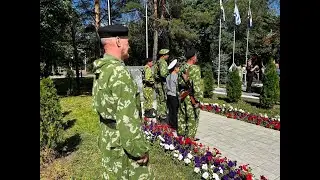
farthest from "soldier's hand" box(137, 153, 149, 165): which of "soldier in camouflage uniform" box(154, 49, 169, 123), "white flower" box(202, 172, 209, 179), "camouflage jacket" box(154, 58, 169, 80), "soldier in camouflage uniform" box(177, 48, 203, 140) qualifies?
"soldier in camouflage uniform" box(154, 49, 169, 123)

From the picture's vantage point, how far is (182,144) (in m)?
5.70

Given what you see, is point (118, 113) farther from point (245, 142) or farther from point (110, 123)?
point (245, 142)

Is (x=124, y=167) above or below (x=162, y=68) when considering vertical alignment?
below

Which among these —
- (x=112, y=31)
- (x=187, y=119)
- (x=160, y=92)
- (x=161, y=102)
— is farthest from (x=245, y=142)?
(x=112, y=31)

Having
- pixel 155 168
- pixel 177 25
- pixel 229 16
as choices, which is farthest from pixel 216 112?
pixel 229 16

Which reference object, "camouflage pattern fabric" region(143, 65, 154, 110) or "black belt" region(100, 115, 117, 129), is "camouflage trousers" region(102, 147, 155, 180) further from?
"camouflage pattern fabric" region(143, 65, 154, 110)

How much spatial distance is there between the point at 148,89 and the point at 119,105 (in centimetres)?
674

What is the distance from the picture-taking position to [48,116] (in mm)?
5738

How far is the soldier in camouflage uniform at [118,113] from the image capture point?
2230 millimetres

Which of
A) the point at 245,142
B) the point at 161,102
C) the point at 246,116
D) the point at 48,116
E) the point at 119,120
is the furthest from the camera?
the point at 246,116

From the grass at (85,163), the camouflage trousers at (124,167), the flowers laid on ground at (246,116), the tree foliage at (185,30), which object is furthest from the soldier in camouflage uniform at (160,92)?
the tree foliage at (185,30)
